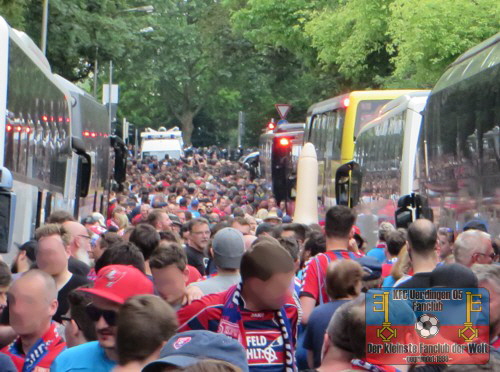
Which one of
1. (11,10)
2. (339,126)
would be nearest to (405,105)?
(339,126)

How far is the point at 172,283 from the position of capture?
23.9 ft

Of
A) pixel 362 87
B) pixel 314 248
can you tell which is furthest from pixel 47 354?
pixel 362 87

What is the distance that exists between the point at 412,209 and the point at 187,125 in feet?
259

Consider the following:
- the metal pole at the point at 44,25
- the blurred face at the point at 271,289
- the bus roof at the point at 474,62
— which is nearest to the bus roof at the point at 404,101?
the bus roof at the point at 474,62

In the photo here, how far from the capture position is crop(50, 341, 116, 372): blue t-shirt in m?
5.07

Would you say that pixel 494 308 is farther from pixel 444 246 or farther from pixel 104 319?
pixel 444 246

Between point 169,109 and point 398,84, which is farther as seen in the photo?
point 169,109

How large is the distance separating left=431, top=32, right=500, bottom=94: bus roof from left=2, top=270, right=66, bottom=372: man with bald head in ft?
26.4

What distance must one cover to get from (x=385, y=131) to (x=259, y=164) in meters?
34.9

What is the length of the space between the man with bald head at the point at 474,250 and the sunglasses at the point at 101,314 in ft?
13.2

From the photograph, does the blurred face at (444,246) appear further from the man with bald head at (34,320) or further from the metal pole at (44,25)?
the metal pole at (44,25)

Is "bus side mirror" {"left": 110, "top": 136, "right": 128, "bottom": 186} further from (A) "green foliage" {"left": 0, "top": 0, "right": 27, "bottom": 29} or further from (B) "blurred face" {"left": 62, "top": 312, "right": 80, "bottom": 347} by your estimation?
(B) "blurred face" {"left": 62, "top": 312, "right": 80, "bottom": 347}

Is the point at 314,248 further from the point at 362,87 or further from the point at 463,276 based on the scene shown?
the point at 362,87

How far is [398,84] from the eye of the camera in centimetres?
3700
